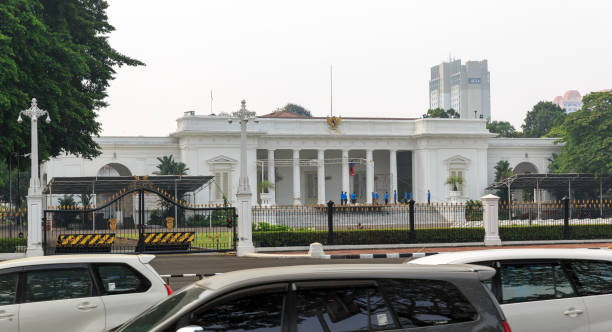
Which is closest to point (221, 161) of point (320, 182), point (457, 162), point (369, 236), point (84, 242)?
point (320, 182)

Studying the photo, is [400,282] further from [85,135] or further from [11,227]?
[85,135]

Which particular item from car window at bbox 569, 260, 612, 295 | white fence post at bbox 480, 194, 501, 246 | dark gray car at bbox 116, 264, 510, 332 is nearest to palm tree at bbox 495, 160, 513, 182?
white fence post at bbox 480, 194, 501, 246

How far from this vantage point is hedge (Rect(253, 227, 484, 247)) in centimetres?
2461

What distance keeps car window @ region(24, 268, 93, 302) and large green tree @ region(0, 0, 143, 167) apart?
55.2ft

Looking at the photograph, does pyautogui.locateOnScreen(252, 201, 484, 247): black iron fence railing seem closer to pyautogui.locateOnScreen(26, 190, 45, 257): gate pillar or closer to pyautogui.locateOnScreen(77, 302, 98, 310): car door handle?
pyautogui.locateOnScreen(26, 190, 45, 257): gate pillar

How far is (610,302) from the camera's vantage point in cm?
631

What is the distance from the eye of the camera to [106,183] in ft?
119

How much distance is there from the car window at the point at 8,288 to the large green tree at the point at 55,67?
1681cm

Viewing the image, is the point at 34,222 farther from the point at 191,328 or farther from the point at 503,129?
the point at 503,129

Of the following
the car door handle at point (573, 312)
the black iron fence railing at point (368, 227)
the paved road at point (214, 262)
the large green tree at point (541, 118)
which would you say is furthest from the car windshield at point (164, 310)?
the large green tree at point (541, 118)

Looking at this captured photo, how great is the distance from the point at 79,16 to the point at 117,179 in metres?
12.0

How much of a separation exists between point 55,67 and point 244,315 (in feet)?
75.1

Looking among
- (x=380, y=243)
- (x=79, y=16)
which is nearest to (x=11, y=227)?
(x=79, y=16)

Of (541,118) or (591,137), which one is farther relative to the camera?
(541,118)
